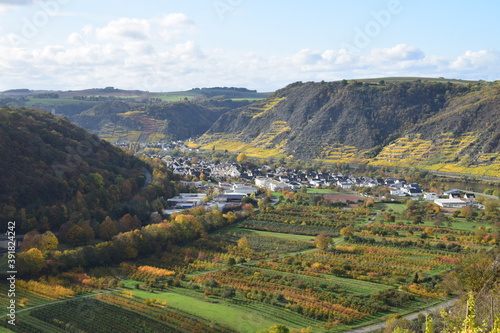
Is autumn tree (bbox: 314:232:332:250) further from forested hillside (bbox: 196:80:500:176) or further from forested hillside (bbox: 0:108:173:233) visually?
forested hillside (bbox: 196:80:500:176)

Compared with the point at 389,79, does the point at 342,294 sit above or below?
below

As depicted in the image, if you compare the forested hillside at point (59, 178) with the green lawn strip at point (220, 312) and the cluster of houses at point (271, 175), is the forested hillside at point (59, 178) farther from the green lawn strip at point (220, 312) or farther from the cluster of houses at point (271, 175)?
the cluster of houses at point (271, 175)

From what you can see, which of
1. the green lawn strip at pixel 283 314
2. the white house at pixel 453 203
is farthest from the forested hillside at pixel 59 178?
the white house at pixel 453 203

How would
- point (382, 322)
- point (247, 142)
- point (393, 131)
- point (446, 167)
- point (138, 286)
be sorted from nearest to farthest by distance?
point (382, 322), point (138, 286), point (446, 167), point (393, 131), point (247, 142)

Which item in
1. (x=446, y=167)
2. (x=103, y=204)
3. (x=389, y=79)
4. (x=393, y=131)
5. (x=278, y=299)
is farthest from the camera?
(x=389, y=79)

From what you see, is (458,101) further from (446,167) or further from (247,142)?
(247,142)

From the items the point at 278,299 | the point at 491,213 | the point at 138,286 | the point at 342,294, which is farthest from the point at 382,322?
the point at 491,213

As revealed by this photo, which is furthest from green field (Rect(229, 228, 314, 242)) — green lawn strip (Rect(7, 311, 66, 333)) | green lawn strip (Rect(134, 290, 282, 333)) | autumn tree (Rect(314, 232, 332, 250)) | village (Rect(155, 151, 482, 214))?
green lawn strip (Rect(7, 311, 66, 333))

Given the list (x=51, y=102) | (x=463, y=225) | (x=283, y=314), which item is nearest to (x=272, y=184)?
(x=463, y=225)
